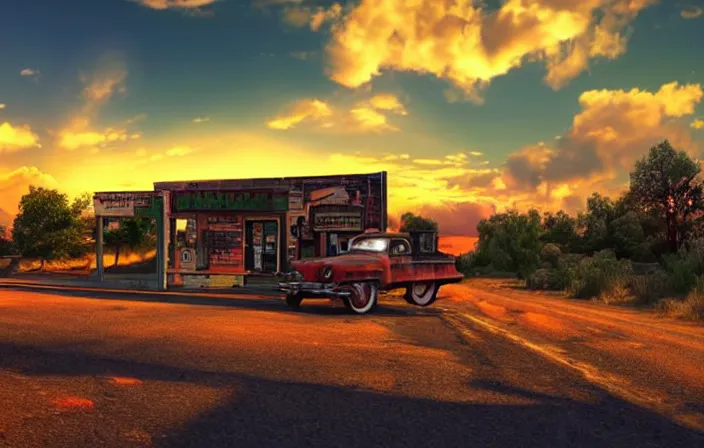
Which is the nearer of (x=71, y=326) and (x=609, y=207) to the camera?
(x=71, y=326)

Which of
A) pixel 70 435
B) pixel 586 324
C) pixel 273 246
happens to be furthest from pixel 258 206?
pixel 70 435

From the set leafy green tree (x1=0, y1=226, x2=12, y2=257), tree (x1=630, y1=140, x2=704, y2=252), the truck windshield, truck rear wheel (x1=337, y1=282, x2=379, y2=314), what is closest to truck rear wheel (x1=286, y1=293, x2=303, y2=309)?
truck rear wheel (x1=337, y1=282, x2=379, y2=314)

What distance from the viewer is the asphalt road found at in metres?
3.94

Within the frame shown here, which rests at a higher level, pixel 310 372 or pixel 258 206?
pixel 258 206

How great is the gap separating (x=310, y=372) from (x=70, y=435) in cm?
256

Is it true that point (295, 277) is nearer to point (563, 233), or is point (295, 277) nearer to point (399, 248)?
point (399, 248)

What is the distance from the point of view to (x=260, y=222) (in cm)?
2388

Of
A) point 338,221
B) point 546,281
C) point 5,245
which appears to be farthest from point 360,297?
point 5,245

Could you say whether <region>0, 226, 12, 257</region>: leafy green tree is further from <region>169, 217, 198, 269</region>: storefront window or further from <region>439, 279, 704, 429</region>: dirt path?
<region>439, 279, 704, 429</region>: dirt path

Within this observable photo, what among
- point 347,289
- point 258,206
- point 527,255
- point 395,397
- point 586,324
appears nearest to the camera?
point 395,397

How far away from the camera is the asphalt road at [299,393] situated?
3.94 meters

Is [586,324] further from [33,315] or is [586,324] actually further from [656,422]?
[33,315]

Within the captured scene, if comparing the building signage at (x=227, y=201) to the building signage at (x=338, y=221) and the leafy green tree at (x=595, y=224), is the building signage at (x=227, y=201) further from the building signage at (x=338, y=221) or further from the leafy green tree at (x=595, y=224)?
the leafy green tree at (x=595, y=224)

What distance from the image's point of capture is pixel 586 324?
10312 mm
